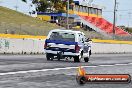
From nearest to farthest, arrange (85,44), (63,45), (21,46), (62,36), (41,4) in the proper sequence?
(63,45) < (62,36) < (85,44) < (21,46) < (41,4)

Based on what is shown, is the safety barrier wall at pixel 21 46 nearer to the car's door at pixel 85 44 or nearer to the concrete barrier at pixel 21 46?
the concrete barrier at pixel 21 46

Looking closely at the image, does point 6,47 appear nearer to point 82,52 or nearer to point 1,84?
point 82,52

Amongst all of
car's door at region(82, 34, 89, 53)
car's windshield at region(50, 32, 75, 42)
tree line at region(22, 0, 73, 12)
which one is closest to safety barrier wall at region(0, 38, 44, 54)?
car's door at region(82, 34, 89, 53)

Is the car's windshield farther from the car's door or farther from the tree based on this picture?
the tree

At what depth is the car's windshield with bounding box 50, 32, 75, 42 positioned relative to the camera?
89.2 feet

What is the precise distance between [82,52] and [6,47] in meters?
9.22

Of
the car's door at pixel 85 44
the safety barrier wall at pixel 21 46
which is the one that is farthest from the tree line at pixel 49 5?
the car's door at pixel 85 44

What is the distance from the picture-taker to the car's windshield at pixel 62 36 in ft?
89.2

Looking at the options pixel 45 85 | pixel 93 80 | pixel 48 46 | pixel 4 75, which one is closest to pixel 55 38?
pixel 48 46

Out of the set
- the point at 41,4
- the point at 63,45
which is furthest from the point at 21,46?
the point at 41,4

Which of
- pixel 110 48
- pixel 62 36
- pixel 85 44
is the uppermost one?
pixel 62 36

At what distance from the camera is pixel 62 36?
27359 millimetres

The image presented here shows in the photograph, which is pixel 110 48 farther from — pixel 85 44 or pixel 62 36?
pixel 62 36

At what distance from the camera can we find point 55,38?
27172 mm
